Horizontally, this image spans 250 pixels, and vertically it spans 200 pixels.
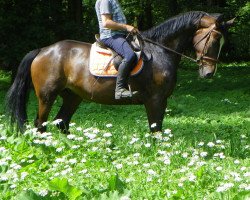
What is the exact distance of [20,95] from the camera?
825 cm

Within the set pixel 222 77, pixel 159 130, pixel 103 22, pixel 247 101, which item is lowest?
pixel 222 77

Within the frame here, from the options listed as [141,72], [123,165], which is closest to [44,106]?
[141,72]

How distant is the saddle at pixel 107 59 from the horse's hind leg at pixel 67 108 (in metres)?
0.91

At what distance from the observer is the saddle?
24.6 ft

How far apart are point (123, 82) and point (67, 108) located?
1458 millimetres

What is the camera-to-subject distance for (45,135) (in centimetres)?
647

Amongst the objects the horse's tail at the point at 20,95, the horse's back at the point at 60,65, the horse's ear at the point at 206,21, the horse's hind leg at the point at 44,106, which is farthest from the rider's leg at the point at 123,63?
the horse's tail at the point at 20,95

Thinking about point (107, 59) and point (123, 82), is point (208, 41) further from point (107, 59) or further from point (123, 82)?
point (107, 59)

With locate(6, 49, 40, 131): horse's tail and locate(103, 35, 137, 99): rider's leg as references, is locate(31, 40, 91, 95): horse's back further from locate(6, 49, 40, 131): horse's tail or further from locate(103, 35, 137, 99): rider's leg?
locate(103, 35, 137, 99): rider's leg

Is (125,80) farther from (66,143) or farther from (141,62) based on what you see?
(66,143)

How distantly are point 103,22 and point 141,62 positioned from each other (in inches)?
32.8

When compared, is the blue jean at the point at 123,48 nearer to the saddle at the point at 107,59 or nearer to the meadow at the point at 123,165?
the saddle at the point at 107,59

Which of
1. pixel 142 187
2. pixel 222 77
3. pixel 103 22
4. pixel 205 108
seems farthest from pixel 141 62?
pixel 222 77

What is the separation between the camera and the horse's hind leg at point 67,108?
8.39m
